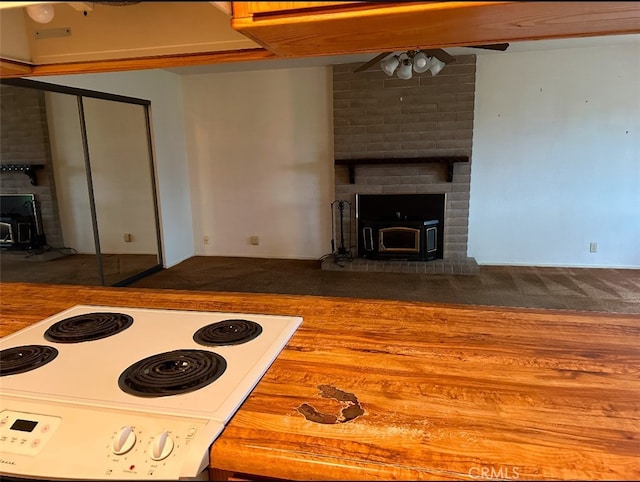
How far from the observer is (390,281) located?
4680mm

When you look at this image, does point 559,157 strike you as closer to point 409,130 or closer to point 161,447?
point 409,130

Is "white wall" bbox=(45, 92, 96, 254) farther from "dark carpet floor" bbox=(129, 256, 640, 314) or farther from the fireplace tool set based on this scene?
the fireplace tool set

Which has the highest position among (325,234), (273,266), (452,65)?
(452,65)

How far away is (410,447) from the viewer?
750mm

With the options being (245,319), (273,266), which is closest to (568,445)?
(245,319)

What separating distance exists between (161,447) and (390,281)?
405 centimetres

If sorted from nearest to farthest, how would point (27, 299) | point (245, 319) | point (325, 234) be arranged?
point (245, 319)
point (27, 299)
point (325, 234)

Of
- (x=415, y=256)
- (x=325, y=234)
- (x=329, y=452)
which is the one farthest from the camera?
(x=325, y=234)

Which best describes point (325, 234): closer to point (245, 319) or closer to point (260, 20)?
point (245, 319)

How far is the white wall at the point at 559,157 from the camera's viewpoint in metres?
4.76

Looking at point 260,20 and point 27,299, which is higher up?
point 260,20

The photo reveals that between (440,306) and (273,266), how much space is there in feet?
13.5

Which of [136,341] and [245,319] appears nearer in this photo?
[136,341]

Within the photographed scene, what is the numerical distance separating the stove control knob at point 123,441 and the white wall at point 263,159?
192 inches
